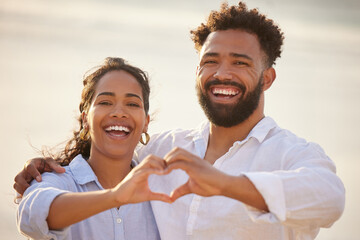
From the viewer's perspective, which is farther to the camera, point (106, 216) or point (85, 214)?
point (106, 216)

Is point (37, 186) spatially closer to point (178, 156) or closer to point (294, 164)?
point (178, 156)

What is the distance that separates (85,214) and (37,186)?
0.62m

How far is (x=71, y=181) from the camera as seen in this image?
4578mm

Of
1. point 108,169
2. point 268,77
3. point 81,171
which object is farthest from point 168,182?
point 268,77

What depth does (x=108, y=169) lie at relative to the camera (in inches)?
190

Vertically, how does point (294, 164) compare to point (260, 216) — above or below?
above

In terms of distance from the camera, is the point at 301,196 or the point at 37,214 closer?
the point at 301,196

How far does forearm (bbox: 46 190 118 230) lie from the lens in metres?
3.73

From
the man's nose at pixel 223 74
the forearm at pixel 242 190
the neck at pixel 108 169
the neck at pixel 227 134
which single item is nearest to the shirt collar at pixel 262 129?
the neck at pixel 227 134

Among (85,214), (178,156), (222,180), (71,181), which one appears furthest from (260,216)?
(71,181)

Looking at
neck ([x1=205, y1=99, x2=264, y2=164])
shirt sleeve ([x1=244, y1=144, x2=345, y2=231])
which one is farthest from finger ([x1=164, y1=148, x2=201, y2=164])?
neck ([x1=205, y1=99, x2=264, y2=164])

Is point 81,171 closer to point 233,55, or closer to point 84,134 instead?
point 84,134

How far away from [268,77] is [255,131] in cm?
86

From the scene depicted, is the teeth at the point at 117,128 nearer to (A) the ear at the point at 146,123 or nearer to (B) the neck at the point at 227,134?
(A) the ear at the point at 146,123
